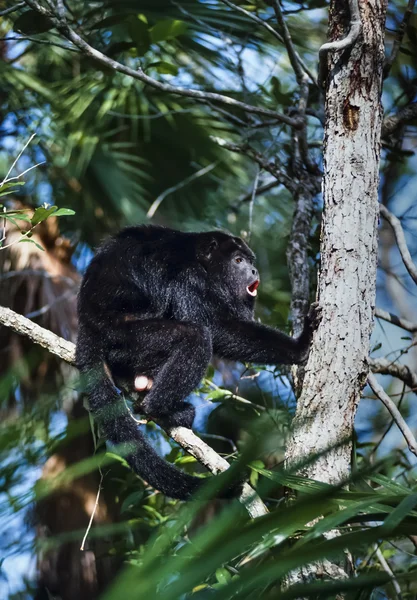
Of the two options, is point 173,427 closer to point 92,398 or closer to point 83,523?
point 92,398

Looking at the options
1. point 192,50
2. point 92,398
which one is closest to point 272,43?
point 192,50

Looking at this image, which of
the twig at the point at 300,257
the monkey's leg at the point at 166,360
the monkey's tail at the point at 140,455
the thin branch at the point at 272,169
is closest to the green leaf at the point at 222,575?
the monkey's tail at the point at 140,455

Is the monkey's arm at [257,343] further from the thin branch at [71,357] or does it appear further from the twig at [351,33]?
the twig at [351,33]

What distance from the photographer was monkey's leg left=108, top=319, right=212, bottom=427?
10.8ft

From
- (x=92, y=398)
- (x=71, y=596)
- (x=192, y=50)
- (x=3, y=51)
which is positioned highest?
(x=3, y=51)

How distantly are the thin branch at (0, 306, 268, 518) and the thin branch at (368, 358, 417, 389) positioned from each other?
1.09 meters

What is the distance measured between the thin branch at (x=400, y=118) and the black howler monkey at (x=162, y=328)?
3.80ft

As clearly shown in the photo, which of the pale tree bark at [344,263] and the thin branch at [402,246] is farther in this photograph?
the thin branch at [402,246]

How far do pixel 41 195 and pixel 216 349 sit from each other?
2.59 meters

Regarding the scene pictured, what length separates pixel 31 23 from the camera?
368 centimetres

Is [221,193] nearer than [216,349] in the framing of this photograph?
No

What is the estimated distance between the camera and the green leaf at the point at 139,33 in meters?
3.98

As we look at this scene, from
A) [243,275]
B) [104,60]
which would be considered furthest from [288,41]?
[243,275]

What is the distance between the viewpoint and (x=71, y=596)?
461cm
